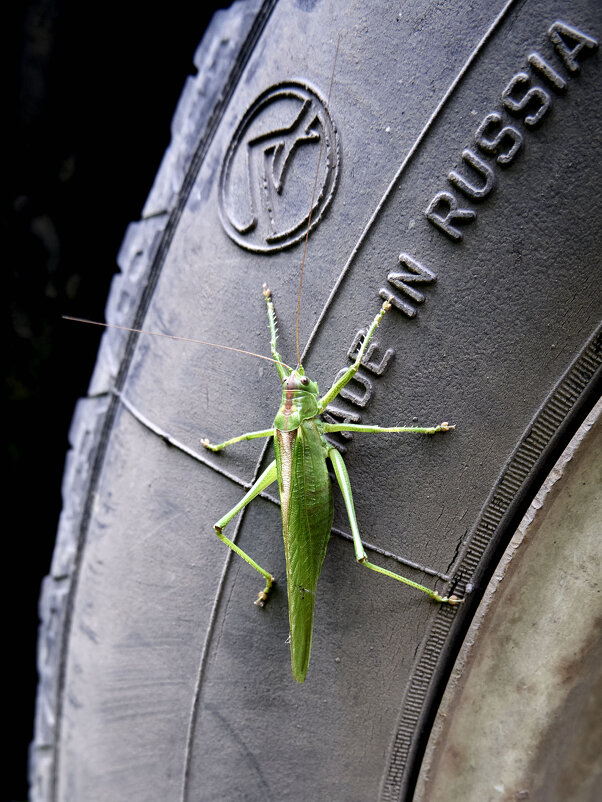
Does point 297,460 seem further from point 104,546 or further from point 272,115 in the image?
point 272,115

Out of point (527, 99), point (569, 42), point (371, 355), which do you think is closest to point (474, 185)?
point (527, 99)

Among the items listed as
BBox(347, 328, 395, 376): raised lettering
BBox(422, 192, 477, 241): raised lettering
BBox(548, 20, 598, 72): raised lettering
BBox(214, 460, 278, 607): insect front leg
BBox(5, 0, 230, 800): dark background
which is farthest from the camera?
BBox(5, 0, 230, 800): dark background

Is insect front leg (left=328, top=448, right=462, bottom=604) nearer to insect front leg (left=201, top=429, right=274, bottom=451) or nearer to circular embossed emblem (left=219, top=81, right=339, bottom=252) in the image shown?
insect front leg (left=201, top=429, right=274, bottom=451)

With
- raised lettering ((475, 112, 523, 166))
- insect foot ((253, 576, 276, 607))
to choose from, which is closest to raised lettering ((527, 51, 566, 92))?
raised lettering ((475, 112, 523, 166))

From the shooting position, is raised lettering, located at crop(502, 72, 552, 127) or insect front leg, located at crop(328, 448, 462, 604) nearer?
raised lettering, located at crop(502, 72, 552, 127)

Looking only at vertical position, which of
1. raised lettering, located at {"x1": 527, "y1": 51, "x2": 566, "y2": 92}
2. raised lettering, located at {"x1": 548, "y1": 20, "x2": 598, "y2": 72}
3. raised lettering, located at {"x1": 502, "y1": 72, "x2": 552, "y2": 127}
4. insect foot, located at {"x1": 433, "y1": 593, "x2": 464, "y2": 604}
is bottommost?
insect foot, located at {"x1": 433, "y1": 593, "x2": 464, "y2": 604}

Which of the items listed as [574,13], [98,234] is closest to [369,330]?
[574,13]

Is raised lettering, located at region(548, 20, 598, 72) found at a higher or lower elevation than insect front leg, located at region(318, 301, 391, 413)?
higher

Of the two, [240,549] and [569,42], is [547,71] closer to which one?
[569,42]

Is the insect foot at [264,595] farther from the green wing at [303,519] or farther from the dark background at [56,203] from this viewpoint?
the dark background at [56,203]
